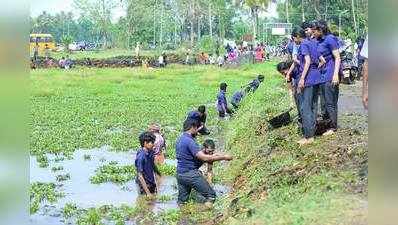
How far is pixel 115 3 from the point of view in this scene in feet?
22.7

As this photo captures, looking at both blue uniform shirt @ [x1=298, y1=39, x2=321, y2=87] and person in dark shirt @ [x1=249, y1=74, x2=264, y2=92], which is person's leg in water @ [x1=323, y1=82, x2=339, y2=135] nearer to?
blue uniform shirt @ [x1=298, y1=39, x2=321, y2=87]

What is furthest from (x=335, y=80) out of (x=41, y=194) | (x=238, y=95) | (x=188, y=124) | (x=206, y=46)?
(x=41, y=194)

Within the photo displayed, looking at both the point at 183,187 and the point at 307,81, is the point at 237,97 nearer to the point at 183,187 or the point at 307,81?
the point at 307,81

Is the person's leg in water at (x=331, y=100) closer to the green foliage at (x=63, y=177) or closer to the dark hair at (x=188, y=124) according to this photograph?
the dark hair at (x=188, y=124)

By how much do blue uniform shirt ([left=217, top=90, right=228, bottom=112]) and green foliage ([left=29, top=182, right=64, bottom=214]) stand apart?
4.63 feet

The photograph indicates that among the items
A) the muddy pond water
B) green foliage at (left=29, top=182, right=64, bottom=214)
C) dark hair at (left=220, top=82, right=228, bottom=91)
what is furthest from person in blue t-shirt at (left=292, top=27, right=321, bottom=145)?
green foliage at (left=29, top=182, right=64, bottom=214)

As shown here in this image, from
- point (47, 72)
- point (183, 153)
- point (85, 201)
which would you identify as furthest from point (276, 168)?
point (47, 72)

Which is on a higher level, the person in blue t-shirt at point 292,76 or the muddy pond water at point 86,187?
the person in blue t-shirt at point 292,76

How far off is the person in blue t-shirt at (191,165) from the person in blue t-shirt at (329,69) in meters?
0.86

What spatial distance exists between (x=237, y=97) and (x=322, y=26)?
0.88 metres

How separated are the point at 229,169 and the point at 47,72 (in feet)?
5.37

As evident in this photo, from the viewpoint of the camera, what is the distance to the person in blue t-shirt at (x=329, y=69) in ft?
22.0

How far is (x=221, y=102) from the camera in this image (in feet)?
22.8

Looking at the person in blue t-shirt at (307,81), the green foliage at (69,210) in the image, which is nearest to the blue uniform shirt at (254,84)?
the person in blue t-shirt at (307,81)
